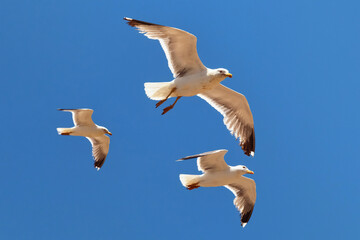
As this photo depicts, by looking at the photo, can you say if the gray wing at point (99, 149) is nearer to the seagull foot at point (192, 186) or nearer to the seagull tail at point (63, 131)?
the seagull tail at point (63, 131)

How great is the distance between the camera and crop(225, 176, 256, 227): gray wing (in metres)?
11.3

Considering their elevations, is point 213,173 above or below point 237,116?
below

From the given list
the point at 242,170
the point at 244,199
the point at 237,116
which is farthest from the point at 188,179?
the point at 244,199

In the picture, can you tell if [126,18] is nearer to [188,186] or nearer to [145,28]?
[145,28]

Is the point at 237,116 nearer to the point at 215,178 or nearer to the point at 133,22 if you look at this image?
the point at 215,178

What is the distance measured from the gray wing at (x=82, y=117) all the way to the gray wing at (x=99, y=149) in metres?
1.11

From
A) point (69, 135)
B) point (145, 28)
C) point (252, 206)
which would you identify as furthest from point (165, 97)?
point (69, 135)

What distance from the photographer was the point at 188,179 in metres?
10.2

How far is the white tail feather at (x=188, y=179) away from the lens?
10.2 metres

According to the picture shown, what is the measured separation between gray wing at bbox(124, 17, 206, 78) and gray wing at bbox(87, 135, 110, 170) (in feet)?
16.3

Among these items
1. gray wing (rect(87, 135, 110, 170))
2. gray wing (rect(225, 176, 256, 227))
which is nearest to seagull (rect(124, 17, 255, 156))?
gray wing (rect(225, 176, 256, 227))

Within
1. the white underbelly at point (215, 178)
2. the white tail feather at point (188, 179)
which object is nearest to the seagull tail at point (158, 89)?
the white tail feather at point (188, 179)

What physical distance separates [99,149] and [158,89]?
16.9 feet

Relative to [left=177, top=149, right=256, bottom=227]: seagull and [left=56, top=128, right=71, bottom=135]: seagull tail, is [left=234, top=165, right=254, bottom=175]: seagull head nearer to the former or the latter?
[left=177, top=149, right=256, bottom=227]: seagull
